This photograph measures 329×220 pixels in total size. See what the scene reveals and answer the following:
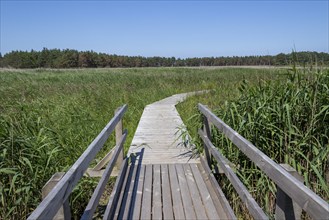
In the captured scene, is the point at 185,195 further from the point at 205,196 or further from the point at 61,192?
the point at 61,192

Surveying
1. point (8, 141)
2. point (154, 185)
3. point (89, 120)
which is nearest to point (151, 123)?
point (89, 120)

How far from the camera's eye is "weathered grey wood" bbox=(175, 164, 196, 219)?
9.50 ft

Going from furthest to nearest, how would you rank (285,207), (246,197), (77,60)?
(77,60)
(246,197)
(285,207)

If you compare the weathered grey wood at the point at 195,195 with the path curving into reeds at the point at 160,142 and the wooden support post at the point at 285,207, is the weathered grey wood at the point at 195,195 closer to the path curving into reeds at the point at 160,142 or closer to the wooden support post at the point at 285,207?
the path curving into reeds at the point at 160,142

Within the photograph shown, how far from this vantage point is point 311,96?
3.56 m

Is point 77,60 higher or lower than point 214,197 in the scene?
higher

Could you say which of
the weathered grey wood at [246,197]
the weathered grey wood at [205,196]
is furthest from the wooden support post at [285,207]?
the weathered grey wood at [205,196]

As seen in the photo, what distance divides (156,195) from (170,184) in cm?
38

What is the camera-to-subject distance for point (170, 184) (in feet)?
12.0

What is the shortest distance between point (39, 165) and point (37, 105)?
4154 mm

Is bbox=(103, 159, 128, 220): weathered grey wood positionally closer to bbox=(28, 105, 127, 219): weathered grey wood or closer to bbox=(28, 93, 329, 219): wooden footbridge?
bbox=(28, 93, 329, 219): wooden footbridge

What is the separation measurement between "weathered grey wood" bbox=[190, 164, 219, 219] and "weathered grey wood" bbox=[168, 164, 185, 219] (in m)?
0.27

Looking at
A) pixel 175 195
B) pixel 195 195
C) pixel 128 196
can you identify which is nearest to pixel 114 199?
pixel 128 196

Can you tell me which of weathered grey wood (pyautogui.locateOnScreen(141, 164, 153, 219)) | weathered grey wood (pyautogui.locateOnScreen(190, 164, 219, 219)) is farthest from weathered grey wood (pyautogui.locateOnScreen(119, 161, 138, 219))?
weathered grey wood (pyautogui.locateOnScreen(190, 164, 219, 219))
